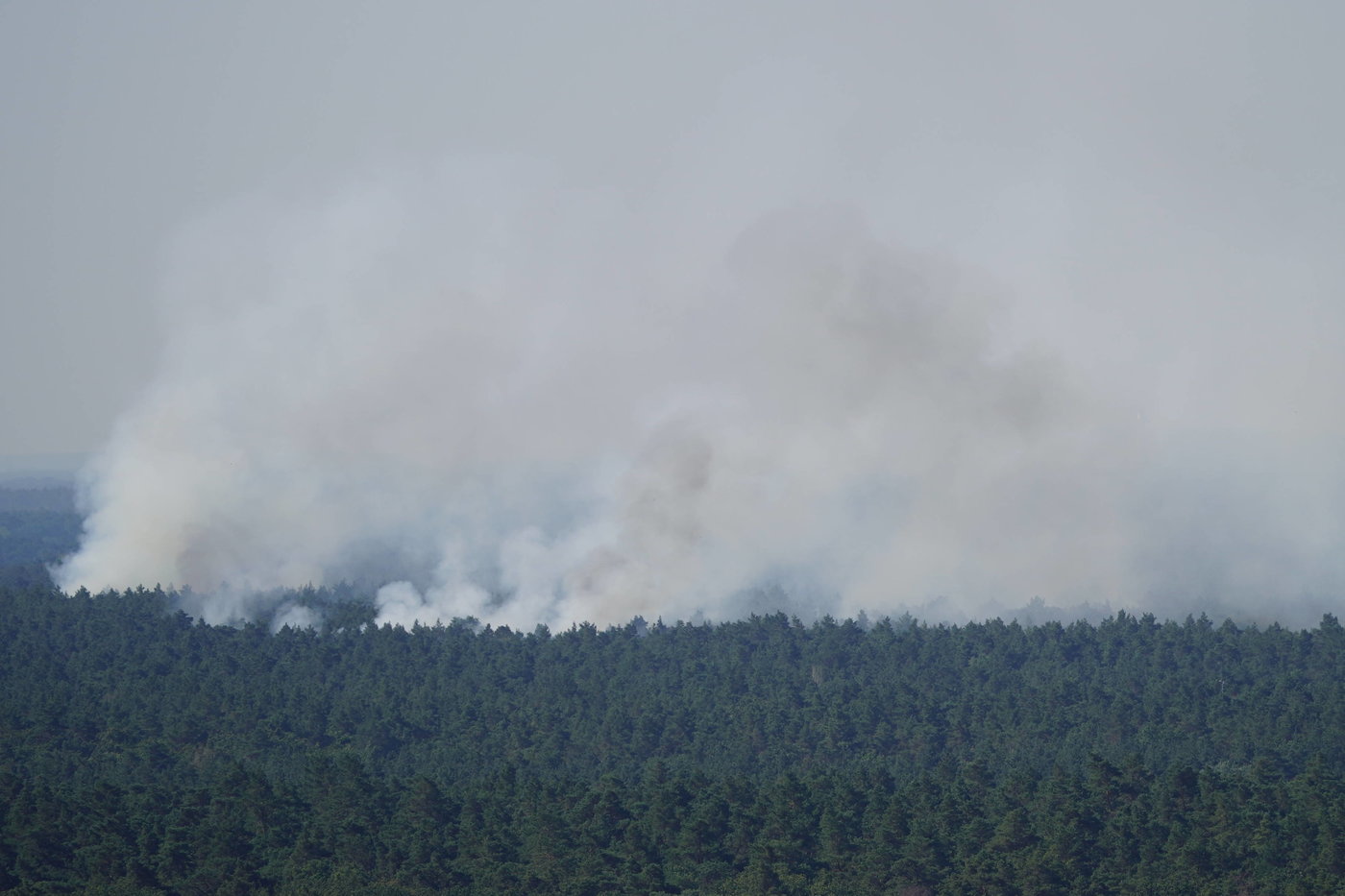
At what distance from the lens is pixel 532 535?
128250 mm

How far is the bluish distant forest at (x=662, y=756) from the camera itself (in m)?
51.2

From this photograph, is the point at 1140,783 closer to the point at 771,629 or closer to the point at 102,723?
the point at 771,629

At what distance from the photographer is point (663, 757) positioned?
69750 mm

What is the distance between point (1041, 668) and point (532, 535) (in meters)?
53.0

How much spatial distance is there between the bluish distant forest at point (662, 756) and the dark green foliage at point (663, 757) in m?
0.15

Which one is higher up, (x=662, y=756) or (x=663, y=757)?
(x=662, y=756)

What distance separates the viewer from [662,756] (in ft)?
230

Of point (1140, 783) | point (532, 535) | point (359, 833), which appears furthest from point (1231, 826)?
point (532, 535)

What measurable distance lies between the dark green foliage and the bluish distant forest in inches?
5.8

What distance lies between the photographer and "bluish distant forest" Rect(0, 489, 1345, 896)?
5119cm

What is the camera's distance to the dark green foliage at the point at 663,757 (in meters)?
51.2

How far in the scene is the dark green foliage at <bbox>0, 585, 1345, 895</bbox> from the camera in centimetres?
5122

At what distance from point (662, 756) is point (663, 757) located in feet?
0.83

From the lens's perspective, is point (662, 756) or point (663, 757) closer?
point (663, 757)
